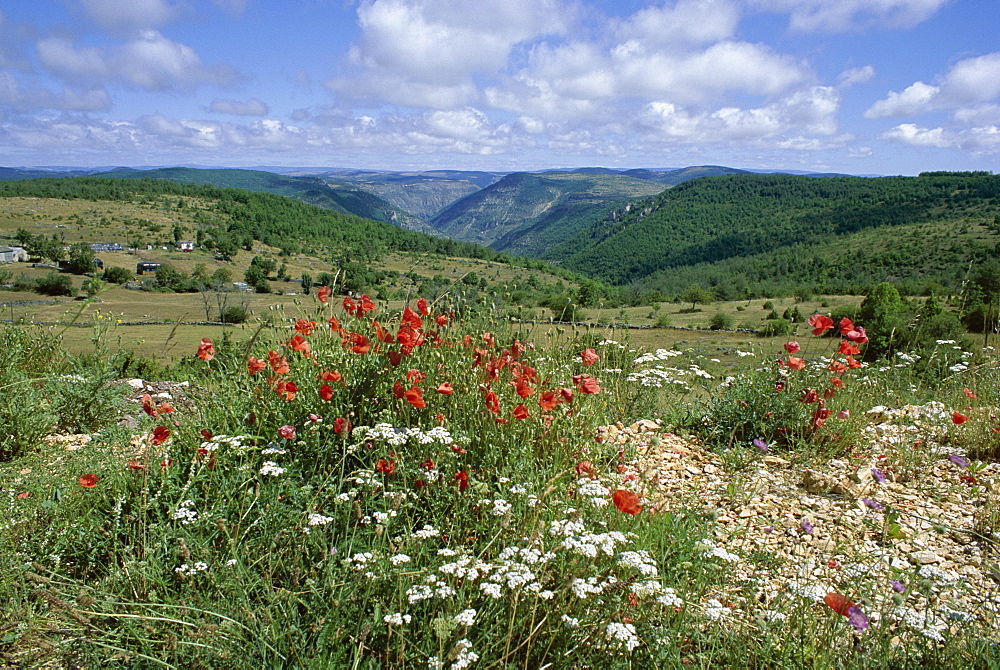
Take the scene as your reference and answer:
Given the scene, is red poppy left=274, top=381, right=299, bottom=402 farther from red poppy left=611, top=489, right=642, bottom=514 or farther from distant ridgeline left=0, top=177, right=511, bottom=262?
distant ridgeline left=0, top=177, right=511, bottom=262

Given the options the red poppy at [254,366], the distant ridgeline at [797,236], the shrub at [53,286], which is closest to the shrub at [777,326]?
the red poppy at [254,366]

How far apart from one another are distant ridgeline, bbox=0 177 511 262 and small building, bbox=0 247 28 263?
42.2m

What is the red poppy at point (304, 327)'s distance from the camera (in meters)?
3.02

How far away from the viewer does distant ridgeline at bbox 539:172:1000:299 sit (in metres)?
72.1

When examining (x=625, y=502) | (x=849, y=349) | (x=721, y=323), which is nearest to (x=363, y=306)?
(x=625, y=502)

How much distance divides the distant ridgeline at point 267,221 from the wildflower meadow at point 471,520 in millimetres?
107956

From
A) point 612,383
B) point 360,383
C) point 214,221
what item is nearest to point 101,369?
point 360,383

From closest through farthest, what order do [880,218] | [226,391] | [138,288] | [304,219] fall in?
[226,391], [138,288], [880,218], [304,219]

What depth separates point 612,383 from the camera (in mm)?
4406

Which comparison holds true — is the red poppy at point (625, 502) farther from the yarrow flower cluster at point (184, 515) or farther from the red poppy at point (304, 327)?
the red poppy at point (304, 327)

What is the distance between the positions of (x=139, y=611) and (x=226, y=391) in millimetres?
1507

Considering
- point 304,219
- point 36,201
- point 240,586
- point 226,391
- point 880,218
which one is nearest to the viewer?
point 240,586

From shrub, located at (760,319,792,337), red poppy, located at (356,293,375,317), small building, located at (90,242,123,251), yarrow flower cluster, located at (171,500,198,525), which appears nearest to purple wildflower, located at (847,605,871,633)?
yarrow flower cluster, located at (171,500,198,525)

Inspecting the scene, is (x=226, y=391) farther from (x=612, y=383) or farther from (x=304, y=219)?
(x=304, y=219)
